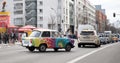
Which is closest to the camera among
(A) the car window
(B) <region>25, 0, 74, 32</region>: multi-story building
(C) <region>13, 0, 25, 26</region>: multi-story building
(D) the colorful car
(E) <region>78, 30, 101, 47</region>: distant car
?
(D) the colorful car

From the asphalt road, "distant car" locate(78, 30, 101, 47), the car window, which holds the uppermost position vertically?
the car window

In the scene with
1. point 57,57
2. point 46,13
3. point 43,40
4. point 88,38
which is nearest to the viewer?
point 57,57

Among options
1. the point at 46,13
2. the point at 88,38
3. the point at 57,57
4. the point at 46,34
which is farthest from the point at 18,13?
the point at 57,57

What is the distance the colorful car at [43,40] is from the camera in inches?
1036

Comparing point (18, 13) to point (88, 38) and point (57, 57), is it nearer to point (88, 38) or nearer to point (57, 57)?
point (88, 38)

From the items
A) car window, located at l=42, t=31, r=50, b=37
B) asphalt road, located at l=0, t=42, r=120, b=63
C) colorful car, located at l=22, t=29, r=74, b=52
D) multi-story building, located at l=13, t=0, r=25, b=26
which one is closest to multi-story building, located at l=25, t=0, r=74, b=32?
multi-story building, located at l=13, t=0, r=25, b=26

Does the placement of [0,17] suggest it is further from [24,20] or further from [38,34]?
[24,20]

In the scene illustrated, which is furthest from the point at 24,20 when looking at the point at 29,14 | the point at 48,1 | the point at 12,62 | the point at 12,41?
the point at 12,62

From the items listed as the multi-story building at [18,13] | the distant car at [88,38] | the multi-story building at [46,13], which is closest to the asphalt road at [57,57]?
the distant car at [88,38]

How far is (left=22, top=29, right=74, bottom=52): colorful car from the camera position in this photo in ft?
86.3

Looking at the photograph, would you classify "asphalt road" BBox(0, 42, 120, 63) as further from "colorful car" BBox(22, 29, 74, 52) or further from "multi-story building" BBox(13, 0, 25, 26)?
"multi-story building" BBox(13, 0, 25, 26)

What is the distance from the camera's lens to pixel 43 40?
2669 centimetres

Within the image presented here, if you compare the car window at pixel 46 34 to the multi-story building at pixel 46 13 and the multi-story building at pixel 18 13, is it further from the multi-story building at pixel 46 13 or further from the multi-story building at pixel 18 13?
the multi-story building at pixel 18 13

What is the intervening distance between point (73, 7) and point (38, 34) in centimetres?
10006
